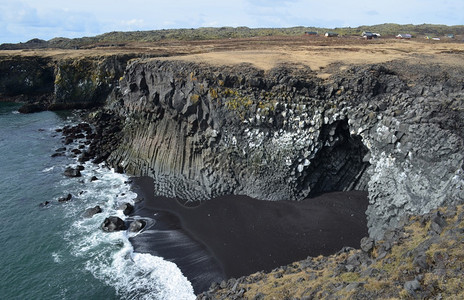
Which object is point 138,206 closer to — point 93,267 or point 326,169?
point 93,267

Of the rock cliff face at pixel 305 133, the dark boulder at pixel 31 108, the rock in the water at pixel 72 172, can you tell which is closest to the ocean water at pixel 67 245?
the rock in the water at pixel 72 172

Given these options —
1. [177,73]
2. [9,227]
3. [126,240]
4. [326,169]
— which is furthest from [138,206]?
[326,169]

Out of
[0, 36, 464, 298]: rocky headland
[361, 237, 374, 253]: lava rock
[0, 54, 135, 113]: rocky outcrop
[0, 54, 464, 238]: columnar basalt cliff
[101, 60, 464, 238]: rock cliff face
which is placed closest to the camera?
[361, 237, 374, 253]: lava rock

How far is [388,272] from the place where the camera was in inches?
594

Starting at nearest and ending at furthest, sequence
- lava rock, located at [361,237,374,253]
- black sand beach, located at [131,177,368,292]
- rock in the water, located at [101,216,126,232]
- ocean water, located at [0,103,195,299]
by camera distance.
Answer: lava rock, located at [361,237,374,253], ocean water, located at [0,103,195,299], black sand beach, located at [131,177,368,292], rock in the water, located at [101,216,126,232]

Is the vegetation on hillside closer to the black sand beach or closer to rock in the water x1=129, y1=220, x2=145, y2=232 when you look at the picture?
rock in the water x1=129, y1=220, x2=145, y2=232

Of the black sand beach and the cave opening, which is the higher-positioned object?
the cave opening

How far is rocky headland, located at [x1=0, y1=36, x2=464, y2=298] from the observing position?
77.9 feet

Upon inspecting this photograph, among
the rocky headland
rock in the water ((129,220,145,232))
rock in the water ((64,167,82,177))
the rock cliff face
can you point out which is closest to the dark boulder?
the rocky headland

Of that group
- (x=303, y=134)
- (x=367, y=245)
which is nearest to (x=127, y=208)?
(x=303, y=134)

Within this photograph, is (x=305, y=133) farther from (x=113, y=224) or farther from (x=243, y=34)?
(x=243, y=34)

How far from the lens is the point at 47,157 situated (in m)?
47.5

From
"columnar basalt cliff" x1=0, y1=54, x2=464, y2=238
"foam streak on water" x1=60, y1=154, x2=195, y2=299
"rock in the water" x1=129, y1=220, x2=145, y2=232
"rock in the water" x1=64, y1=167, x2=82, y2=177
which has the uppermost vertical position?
"columnar basalt cliff" x1=0, y1=54, x2=464, y2=238

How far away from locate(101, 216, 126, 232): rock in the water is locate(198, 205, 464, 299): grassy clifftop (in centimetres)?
1241
